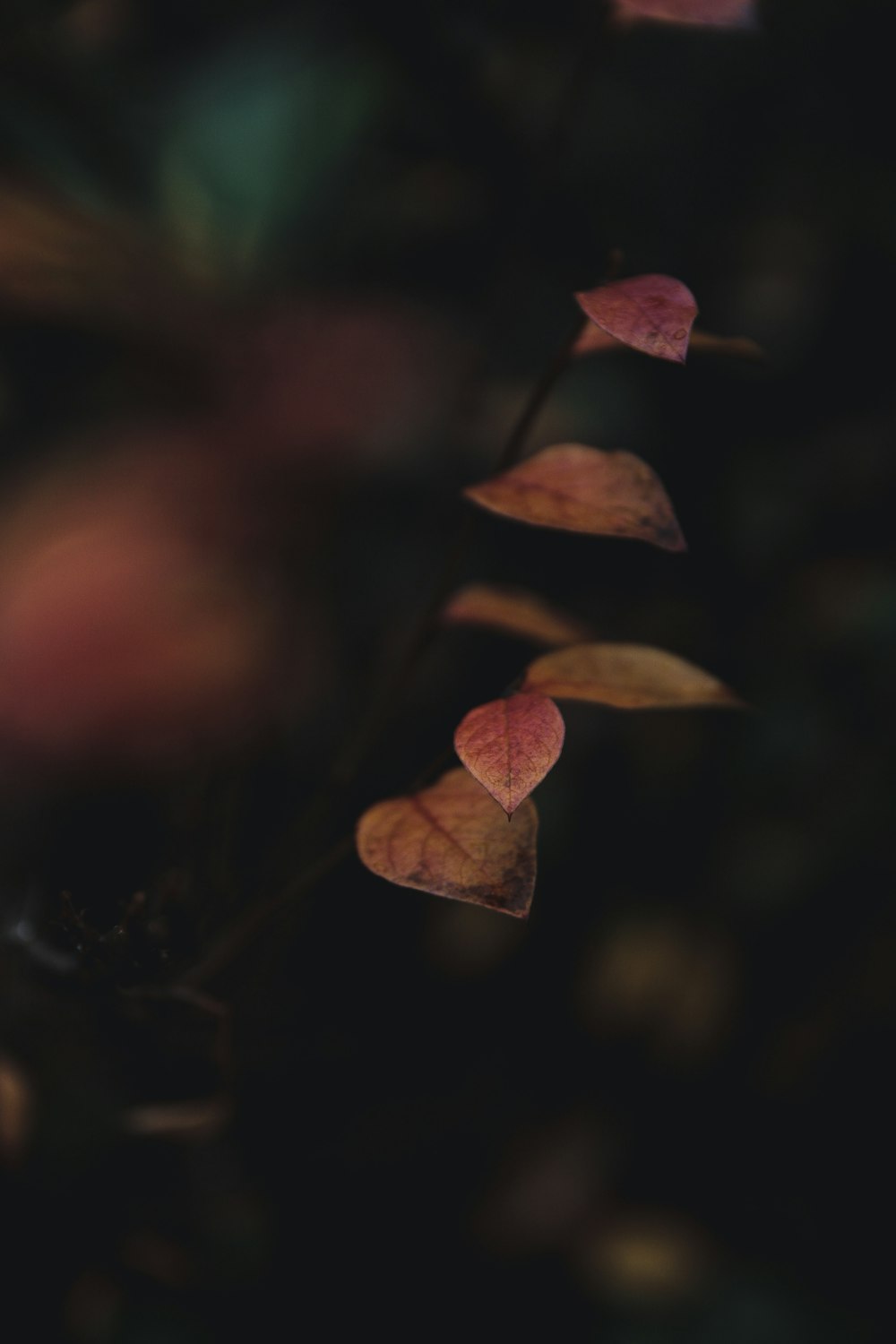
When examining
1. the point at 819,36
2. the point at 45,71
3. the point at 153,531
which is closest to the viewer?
the point at 153,531

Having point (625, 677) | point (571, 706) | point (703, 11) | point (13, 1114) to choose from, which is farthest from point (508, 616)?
point (571, 706)

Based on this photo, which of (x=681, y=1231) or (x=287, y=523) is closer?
(x=287, y=523)

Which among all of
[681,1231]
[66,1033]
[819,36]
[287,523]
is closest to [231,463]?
[287,523]

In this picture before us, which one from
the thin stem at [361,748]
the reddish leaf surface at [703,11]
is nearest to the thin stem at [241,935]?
the thin stem at [361,748]

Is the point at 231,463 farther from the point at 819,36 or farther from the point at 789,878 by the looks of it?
the point at 819,36

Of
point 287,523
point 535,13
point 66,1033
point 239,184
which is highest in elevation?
point 535,13

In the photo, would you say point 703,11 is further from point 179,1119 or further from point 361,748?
point 179,1119
